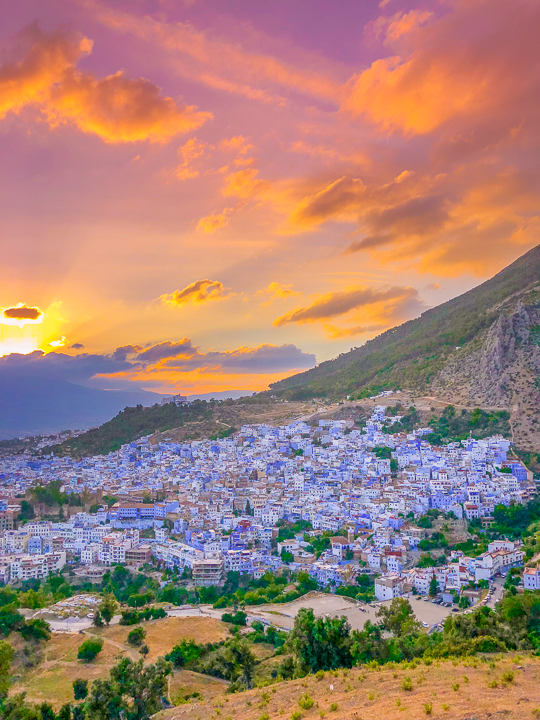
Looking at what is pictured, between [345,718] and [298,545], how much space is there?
18264 millimetres

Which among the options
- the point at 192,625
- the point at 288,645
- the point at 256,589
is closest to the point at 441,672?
the point at 288,645

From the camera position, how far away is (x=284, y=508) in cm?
3011

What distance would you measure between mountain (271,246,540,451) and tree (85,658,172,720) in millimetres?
29122

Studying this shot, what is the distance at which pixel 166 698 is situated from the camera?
12.2m

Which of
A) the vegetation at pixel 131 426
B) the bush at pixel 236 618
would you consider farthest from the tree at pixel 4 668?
the vegetation at pixel 131 426

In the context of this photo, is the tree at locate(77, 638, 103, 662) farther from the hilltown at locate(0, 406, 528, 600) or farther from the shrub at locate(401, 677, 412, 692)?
the shrub at locate(401, 677, 412, 692)

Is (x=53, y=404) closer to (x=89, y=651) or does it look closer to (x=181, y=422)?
(x=181, y=422)

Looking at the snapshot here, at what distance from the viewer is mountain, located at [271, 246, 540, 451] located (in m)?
40.3

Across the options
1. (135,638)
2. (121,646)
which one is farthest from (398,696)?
(121,646)

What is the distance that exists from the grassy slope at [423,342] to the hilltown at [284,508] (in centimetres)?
1040

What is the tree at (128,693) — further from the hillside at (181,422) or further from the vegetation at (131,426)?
the vegetation at (131,426)

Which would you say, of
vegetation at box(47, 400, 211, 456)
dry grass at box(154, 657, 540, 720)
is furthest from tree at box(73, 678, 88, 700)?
vegetation at box(47, 400, 211, 456)

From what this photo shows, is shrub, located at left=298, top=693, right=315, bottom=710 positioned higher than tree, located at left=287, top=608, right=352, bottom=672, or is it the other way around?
shrub, located at left=298, top=693, right=315, bottom=710

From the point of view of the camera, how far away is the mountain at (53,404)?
89.6 metres
